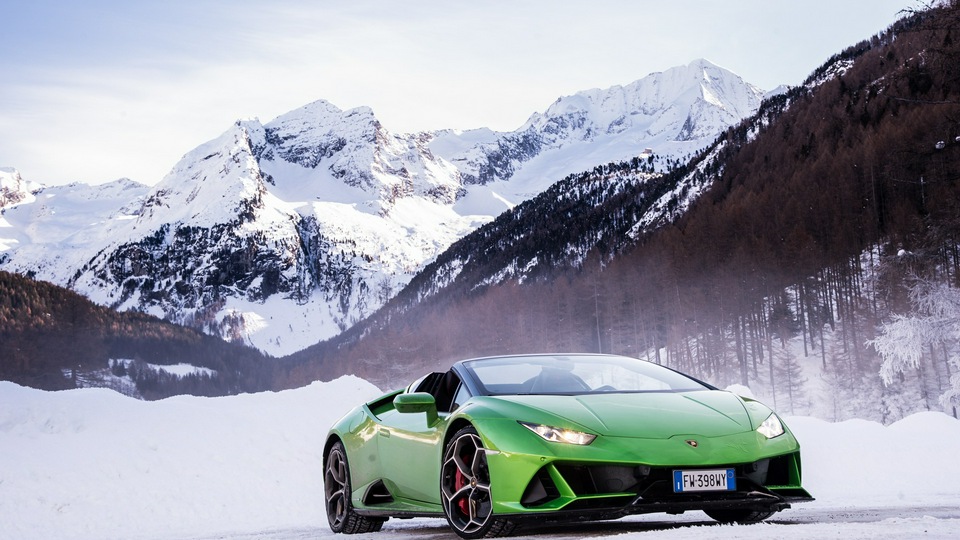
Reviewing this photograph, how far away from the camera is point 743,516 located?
646 centimetres

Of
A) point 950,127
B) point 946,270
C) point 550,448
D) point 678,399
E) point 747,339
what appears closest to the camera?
point 550,448

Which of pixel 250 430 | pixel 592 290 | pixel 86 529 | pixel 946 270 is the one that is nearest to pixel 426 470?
pixel 86 529

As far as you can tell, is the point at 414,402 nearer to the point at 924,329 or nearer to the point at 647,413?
the point at 647,413

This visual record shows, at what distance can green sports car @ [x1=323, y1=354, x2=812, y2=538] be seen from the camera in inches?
223

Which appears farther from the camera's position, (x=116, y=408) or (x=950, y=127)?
(x=950, y=127)

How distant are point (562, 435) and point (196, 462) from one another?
1104cm

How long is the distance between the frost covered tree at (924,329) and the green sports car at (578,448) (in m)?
31.4

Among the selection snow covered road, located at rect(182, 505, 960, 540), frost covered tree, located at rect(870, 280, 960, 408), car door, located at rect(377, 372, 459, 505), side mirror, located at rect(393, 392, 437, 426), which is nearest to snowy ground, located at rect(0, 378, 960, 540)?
snow covered road, located at rect(182, 505, 960, 540)

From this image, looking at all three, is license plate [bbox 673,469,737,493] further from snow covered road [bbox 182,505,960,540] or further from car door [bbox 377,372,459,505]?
car door [bbox 377,372,459,505]

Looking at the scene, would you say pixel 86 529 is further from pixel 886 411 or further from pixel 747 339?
pixel 747 339

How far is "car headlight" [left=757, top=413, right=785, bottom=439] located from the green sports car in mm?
13

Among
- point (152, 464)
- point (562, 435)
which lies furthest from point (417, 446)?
point (152, 464)

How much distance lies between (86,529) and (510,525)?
386 inches

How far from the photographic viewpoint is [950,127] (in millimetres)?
21844
